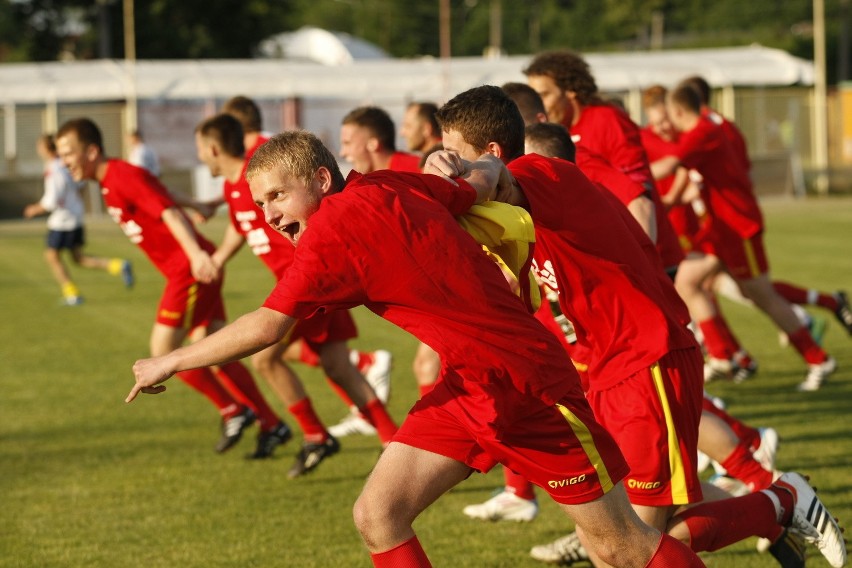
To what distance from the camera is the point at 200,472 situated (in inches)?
293

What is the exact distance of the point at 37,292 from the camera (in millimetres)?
17359

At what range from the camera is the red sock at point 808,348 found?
30.7 feet

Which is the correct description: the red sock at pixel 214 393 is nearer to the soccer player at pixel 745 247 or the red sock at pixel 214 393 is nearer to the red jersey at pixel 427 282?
the soccer player at pixel 745 247

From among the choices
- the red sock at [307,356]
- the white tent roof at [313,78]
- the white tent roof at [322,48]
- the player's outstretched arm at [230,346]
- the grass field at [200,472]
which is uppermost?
the white tent roof at [322,48]

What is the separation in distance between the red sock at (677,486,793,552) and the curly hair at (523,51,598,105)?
2372mm

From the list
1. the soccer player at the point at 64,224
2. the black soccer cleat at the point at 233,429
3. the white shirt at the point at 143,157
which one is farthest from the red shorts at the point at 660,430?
the white shirt at the point at 143,157

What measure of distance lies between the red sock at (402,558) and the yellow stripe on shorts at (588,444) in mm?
601

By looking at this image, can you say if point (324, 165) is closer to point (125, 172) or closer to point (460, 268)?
point (460, 268)

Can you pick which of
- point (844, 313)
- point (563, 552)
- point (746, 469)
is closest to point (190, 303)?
point (563, 552)

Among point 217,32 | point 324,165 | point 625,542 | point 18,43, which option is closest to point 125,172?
point 324,165

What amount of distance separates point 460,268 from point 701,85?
767 centimetres

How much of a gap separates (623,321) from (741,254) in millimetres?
5131

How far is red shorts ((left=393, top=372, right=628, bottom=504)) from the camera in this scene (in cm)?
390

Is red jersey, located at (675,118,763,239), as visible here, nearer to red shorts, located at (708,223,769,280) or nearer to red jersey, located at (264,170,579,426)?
red shorts, located at (708,223,769,280)
